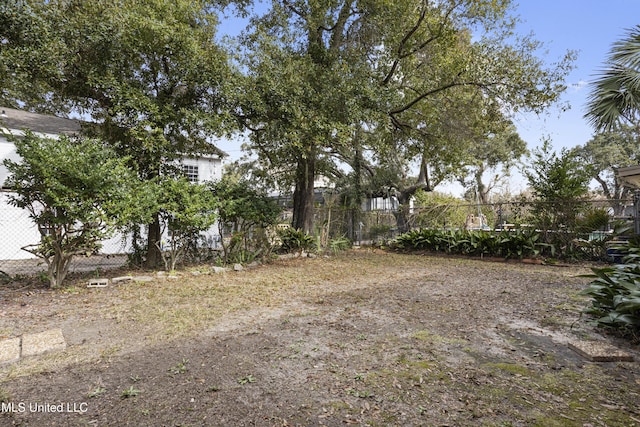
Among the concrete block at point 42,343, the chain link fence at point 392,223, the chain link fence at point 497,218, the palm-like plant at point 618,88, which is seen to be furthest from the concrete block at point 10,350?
the palm-like plant at point 618,88

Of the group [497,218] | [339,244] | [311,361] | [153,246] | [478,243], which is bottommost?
[311,361]

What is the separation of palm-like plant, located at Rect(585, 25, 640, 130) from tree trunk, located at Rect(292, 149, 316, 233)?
7123mm

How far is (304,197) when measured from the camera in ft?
34.7

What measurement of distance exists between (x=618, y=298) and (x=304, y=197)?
26.9 ft

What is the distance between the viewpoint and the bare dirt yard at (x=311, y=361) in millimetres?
1998

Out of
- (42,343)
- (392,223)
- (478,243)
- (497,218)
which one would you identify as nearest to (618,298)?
(42,343)

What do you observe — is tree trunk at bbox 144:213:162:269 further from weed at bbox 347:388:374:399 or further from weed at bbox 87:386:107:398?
weed at bbox 347:388:374:399

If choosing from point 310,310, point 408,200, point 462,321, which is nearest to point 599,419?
point 462,321

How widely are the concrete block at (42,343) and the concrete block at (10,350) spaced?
5 cm

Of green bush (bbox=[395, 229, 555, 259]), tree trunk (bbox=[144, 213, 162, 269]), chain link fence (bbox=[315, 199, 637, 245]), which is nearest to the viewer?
tree trunk (bbox=[144, 213, 162, 269])

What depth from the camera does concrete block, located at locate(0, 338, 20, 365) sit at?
2.74 meters

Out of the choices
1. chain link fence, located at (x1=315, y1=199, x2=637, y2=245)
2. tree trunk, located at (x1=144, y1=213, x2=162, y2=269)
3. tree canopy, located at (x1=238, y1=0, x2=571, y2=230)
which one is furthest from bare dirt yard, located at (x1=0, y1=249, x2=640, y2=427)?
tree canopy, located at (x1=238, y1=0, x2=571, y2=230)

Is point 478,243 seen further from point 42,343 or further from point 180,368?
point 42,343

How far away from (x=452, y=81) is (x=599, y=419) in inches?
361
